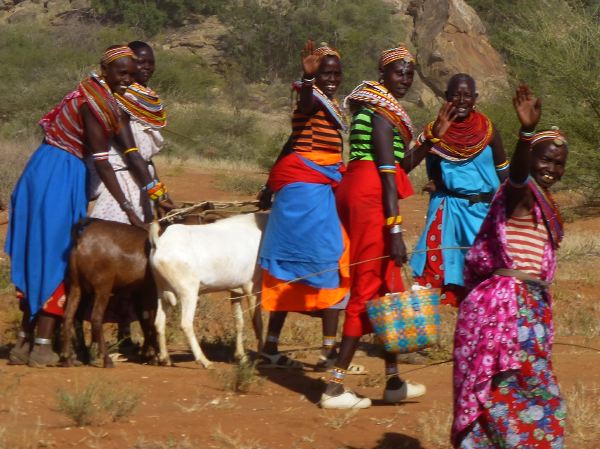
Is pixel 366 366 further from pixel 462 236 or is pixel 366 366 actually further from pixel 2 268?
pixel 2 268

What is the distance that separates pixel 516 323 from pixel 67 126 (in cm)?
333

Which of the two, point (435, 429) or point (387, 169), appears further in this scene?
point (387, 169)

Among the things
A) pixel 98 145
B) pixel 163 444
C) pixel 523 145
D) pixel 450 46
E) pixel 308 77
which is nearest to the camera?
pixel 523 145

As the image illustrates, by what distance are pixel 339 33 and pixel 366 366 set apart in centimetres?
3511

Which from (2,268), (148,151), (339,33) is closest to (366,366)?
(148,151)

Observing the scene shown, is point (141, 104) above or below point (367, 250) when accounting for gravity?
above

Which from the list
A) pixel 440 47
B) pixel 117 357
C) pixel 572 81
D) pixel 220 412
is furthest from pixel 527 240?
pixel 440 47

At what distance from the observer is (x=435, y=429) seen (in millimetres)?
5449

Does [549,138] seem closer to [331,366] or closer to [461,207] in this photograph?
[461,207]

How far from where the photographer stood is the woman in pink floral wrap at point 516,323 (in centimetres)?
448

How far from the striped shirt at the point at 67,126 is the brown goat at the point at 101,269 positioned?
462mm

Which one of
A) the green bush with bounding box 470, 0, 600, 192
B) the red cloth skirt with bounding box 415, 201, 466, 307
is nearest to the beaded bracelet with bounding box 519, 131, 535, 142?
the red cloth skirt with bounding box 415, 201, 466, 307

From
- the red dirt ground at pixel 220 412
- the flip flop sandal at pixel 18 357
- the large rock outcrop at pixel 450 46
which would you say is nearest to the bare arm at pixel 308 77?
the red dirt ground at pixel 220 412

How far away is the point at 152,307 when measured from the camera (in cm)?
729
